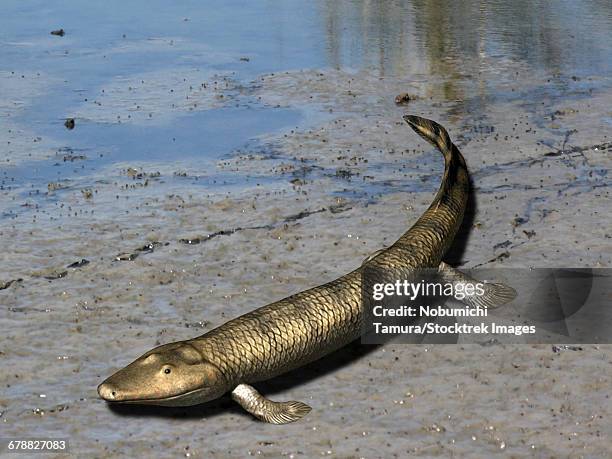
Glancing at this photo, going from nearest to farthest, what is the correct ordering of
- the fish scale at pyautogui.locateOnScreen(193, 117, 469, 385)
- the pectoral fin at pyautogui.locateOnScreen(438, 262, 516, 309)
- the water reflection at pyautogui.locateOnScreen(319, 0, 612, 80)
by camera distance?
the fish scale at pyautogui.locateOnScreen(193, 117, 469, 385) → the pectoral fin at pyautogui.locateOnScreen(438, 262, 516, 309) → the water reflection at pyautogui.locateOnScreen(319, 0, 612, 80)

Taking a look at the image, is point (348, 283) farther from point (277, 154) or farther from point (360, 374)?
point (277, 154)

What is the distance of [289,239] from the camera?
823 centimetres

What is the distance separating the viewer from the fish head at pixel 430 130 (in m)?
9.83

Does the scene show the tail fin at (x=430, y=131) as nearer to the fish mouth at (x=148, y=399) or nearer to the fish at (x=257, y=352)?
the fish at (x=257, y=352)

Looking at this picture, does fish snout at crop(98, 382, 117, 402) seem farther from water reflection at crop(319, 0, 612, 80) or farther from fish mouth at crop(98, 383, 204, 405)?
water reflection at crop(319, 0, 612, 80)

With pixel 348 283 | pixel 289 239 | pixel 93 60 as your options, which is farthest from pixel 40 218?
pixel 93 60

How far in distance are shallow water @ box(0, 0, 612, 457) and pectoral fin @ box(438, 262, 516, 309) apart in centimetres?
58

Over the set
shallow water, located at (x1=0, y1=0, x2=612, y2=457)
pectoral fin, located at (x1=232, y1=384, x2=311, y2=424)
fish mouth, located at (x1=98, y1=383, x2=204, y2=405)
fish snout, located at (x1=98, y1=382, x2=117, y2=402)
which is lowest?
shallow water, located at (x1=0, y1=0, x2=612, y2=457)

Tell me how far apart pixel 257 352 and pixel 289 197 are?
338 cm

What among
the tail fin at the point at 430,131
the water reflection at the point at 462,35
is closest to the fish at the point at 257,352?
the tail fin at the point at 430,131

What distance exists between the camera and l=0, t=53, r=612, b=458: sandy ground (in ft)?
18.4

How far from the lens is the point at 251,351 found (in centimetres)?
591

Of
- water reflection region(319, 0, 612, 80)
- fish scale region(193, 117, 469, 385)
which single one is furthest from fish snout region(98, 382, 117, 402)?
water reflection region(319, 0, 612, 80)

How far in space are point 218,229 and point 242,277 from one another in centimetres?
102
